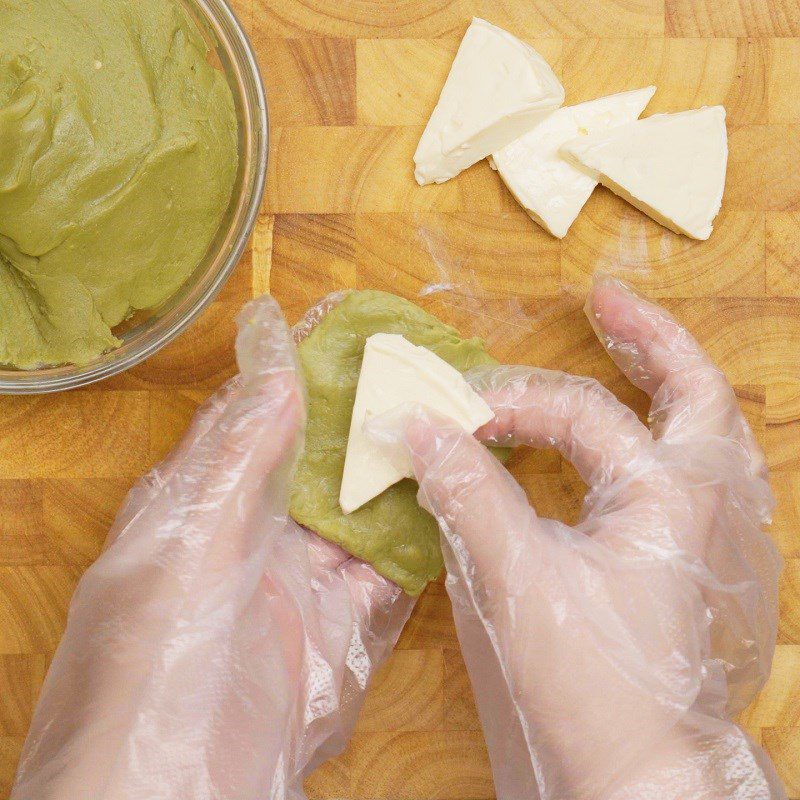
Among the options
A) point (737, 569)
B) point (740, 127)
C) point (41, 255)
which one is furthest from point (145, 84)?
point (737, 569)

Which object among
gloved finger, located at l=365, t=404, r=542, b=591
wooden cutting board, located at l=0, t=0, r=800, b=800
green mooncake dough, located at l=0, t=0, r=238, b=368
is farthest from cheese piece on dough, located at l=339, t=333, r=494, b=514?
green mooncake dough, located at l=0, t=0, r=238, b=368

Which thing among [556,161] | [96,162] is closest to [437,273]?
[556,161]

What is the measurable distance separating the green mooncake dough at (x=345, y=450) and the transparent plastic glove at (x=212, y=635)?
0.15 ft

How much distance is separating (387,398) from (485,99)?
0.43m

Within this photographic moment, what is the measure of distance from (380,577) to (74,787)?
0.44 meters

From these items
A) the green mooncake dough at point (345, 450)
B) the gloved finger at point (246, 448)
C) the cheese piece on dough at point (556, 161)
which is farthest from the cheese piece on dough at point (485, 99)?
the gloved finger at point (246, 448)

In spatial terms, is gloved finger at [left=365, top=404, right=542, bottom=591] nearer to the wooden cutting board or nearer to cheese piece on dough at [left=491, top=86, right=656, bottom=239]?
the wooden cutting board

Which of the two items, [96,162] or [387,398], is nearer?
[96,162]

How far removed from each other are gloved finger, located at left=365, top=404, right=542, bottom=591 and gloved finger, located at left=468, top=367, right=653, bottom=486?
0.34ft

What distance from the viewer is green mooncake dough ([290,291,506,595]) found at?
1060mm

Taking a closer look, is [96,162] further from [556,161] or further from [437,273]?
[556,161]

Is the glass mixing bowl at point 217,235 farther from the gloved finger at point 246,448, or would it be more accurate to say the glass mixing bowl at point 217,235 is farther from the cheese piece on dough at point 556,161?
the cheese piece on dough at point 556,161

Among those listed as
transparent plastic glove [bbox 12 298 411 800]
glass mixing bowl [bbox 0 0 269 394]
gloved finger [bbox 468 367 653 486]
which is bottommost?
transparent plastic glove [bbox 12 298 411 800]

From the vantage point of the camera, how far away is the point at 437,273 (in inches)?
45.0
